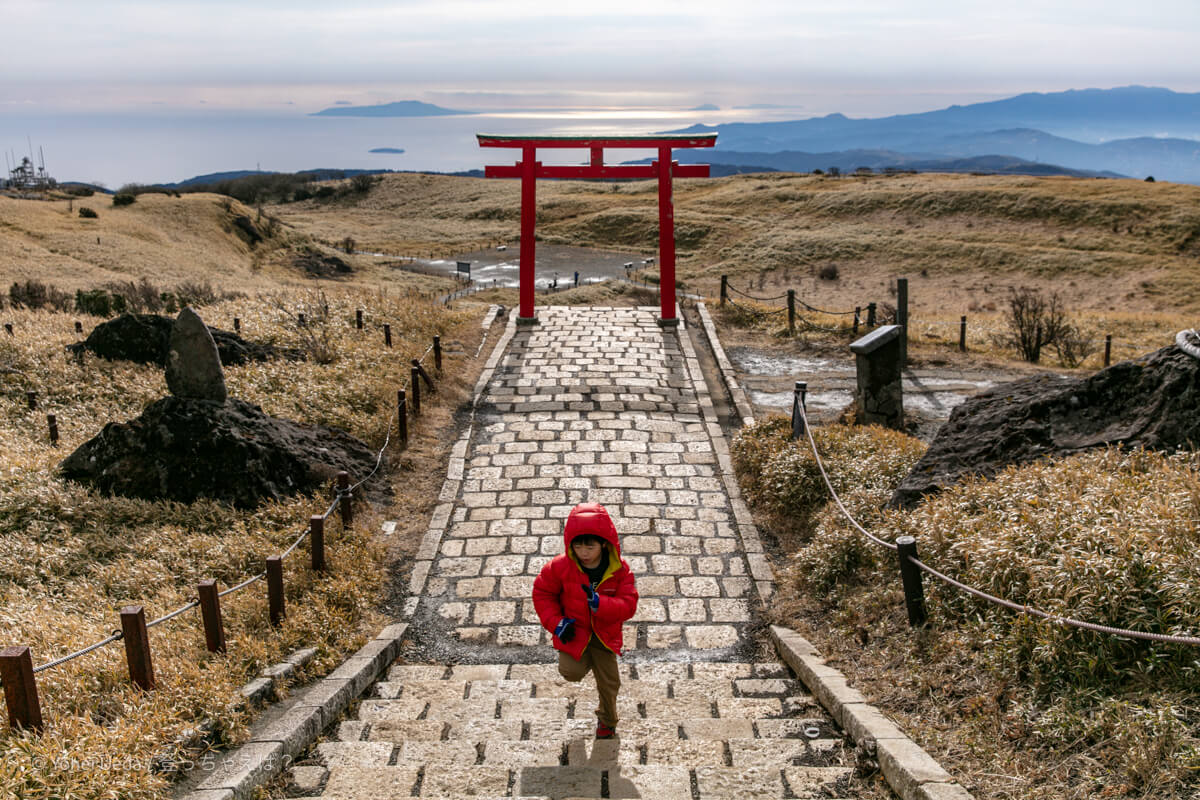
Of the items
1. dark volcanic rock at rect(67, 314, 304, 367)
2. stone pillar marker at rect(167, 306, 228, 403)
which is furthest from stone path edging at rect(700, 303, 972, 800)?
dark volcanic rock at rect(67, 314, 304, 367)

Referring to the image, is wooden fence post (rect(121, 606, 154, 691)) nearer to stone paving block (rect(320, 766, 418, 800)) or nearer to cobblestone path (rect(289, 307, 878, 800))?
cobblestone path (rect(289, 307, 878, 800))

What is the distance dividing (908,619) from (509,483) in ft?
17.1

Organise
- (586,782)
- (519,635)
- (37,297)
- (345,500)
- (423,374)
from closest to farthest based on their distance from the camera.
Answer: (586,782) → (519,635) → (345,500) → (423,374) → (37,297)

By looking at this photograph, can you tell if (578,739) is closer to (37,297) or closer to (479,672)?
(479,672)

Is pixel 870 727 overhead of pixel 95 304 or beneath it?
beneath

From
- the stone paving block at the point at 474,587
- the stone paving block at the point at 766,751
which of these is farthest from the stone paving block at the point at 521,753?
the stone paving block at the point at 474,587

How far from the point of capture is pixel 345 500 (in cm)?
828

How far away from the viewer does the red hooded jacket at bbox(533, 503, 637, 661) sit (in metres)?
4.96

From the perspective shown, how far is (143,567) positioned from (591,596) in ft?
14.0

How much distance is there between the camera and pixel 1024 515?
5.55 meters

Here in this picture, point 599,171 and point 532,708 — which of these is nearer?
point 532,708

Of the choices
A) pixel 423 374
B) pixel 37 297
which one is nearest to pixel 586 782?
pixel 423 374

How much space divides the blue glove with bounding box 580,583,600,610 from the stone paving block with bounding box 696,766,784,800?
100 centimetres

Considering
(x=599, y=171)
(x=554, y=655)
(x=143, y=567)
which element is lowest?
Answer: (x=554, y=655)
